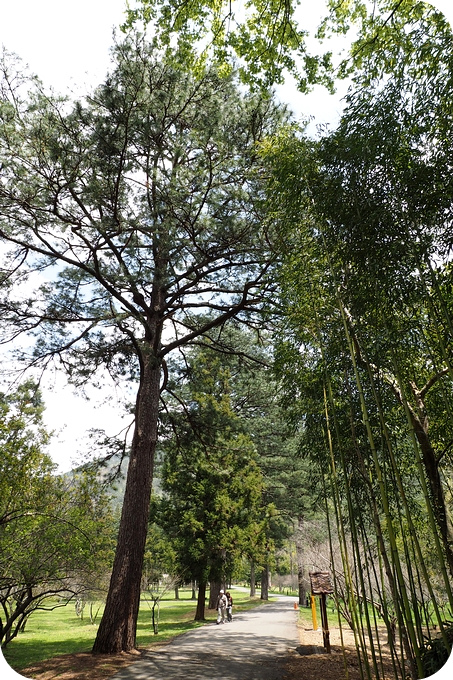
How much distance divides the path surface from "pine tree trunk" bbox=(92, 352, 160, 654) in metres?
0.41

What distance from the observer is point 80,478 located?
22.8ft

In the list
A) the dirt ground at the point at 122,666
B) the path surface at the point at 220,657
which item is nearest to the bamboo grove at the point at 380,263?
the dirt ground at the point at 122,666

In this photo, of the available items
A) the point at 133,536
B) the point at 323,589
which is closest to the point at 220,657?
the point at 323,589

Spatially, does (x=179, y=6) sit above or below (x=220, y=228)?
above

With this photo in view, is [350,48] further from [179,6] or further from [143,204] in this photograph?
[143,204]

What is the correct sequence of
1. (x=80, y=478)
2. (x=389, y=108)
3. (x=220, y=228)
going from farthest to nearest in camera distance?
(x=80, y=478)
(x=220, y=228)
(x=389, y=108)

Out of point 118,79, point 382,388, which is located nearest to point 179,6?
point 118,79

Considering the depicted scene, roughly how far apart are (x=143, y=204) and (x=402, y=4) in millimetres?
3217

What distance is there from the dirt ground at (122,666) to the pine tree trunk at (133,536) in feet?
0.67

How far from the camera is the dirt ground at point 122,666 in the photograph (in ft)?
11.7

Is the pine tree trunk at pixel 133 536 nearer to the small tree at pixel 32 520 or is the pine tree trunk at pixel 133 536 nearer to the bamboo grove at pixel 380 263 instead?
the small tree at pixel 32 520

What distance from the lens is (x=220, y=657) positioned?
464 cm

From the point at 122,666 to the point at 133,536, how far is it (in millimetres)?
1243

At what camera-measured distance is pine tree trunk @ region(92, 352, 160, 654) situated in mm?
4410
